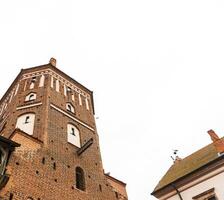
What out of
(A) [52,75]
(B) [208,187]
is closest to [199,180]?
(B) [208,187]

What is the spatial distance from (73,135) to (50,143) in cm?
282

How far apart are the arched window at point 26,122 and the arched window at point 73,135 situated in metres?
2.38

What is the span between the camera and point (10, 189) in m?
13.1

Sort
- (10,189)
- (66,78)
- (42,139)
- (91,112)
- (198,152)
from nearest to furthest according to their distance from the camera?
(10,189) → (42,139) → (198,152) → (91,112) → (66,78)

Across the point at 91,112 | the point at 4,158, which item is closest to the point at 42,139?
the point at 4,158

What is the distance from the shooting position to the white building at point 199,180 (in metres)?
15.7

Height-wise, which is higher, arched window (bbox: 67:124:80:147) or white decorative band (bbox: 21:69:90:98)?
white decorative band (bbox: 21:69:90:98)

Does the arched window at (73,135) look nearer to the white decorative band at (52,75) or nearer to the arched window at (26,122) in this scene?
the arched window at (26,122)

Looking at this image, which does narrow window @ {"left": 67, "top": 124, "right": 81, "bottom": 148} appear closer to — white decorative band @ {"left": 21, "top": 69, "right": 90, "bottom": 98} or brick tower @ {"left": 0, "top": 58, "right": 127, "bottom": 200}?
brick tower @ {"left": 0, "top": 58, "right": 127, "bottom": 200}

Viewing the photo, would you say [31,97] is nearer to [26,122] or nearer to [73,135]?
[26,122]

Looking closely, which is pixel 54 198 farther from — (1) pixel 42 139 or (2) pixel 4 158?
(1) pixel 42 139

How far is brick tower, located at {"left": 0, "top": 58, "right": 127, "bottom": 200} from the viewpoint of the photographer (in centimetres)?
1444

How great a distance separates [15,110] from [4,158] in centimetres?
736

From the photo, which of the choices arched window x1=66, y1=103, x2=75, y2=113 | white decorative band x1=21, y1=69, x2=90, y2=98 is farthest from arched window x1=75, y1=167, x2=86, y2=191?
white decorative band x1=21, y1=69, x2=90, y2=98
